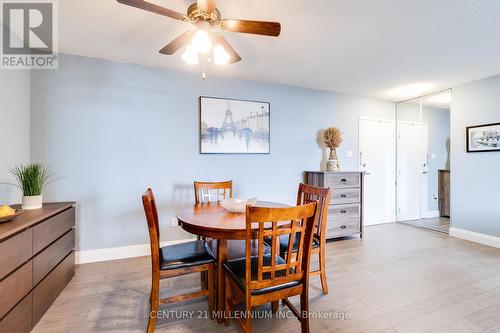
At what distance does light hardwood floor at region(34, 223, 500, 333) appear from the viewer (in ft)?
5.58

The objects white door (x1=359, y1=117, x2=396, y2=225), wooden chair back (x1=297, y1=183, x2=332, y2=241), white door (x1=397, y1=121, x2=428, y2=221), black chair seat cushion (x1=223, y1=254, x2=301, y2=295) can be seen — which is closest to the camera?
black chair seat cushion (x1=223, y1=254, x2=301, y2=295)

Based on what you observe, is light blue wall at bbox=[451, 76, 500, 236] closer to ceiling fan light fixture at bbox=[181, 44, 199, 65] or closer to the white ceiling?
the white ceiling

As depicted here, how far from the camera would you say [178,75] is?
3.12 meters

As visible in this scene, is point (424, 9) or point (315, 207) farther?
point (424, 9)

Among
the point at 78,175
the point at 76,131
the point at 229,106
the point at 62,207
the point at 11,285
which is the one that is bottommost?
the point at 11,285

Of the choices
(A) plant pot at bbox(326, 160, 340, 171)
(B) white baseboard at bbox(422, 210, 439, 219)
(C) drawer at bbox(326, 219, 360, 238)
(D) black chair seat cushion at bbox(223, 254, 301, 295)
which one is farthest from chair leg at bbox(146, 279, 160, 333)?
(B) white baseboard at bbox(422, 210, 439, 219)

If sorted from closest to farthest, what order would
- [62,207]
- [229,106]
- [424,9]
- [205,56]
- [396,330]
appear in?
[396,330], [424,9], [62,207], [205,56], [229,106]

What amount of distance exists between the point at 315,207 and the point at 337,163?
2548 mm

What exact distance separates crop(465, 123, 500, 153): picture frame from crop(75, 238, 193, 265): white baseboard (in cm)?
480

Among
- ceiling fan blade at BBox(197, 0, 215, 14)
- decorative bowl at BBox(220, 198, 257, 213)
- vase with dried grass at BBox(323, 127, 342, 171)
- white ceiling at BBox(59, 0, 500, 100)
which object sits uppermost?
white ceiling at BBox(59, 0, 500, 100)

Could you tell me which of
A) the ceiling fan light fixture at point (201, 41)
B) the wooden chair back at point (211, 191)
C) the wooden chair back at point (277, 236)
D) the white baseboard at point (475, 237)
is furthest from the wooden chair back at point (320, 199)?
the white baseboard at point (475, 237)

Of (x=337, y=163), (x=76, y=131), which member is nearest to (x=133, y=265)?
(x=76, y=131)

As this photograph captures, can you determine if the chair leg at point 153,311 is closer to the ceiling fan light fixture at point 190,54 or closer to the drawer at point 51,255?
the drawer at point 51,255

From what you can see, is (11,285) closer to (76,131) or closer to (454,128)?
(76,131)
